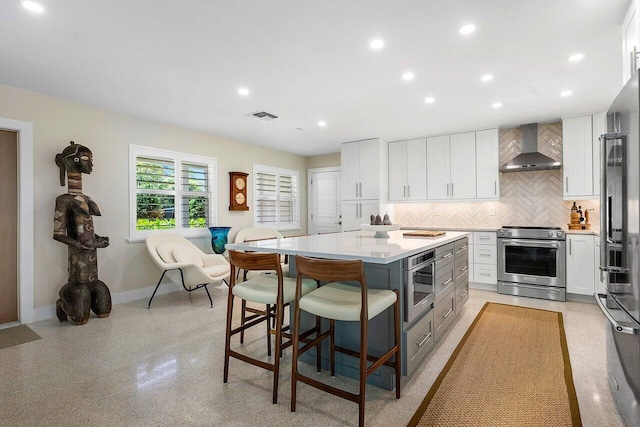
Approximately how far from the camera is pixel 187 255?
4.35 m

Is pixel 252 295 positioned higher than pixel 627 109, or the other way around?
pixel 627 109

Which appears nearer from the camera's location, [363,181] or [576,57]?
[576,57]

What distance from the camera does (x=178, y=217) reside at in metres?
4.88

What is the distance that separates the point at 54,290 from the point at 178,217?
171cm

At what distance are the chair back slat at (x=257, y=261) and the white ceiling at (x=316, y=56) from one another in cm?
164

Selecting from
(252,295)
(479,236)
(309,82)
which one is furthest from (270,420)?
(479,236)

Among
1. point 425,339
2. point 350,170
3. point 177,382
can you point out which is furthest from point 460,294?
point 350,170

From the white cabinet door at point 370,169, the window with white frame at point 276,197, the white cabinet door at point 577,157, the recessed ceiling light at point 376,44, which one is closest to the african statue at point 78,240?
the window with white frame at point 276,197

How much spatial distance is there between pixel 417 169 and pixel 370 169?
83cm

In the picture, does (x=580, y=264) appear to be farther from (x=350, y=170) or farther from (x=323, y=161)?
(x=323, y=161)

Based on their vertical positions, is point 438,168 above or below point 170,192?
above

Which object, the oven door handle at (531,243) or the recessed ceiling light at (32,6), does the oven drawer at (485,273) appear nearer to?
the oven door handle at (531,243)

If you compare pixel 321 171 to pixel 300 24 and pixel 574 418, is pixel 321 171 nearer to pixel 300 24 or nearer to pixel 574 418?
pixel 300 24

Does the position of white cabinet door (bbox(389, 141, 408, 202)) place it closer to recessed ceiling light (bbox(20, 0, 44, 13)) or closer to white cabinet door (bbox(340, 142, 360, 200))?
white cabinet door (bbox(340, 142, 360, 200))
